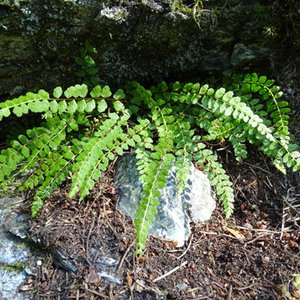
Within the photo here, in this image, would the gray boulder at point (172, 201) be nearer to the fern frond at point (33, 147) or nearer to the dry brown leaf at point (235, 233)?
the dry brown leaf at point (235, 233)

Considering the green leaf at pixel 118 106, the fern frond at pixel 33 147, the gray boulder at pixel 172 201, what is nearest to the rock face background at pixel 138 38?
the green leaf at pixel 118 106

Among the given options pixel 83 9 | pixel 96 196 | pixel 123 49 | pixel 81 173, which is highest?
pixel 83 9

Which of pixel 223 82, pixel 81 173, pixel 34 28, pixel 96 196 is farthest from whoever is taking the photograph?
pixel 223 82

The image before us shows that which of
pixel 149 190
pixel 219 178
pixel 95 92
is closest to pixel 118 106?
pixel 95 92

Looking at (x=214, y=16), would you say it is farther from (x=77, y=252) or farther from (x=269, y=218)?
(x=77, y=252)

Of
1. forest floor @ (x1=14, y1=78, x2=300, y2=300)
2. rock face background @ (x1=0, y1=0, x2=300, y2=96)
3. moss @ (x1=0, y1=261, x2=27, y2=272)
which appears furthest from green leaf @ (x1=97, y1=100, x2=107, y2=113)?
moss @ (x1=0, y1=261, x2=27, y2=272)

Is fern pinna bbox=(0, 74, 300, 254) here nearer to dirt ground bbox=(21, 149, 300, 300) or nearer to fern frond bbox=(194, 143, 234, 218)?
fern frond bbox=(194, 143, 234, 218)

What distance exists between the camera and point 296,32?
3.26 m

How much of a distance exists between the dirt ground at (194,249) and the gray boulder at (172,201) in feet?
0.20

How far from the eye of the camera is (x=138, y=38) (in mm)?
3137

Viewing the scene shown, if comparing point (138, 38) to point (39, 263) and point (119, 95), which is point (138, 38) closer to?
point (119, 95)

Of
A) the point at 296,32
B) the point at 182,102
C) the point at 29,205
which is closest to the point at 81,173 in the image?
the point at 29,205

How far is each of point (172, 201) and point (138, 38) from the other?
1.26 metres

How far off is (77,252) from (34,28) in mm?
1607
